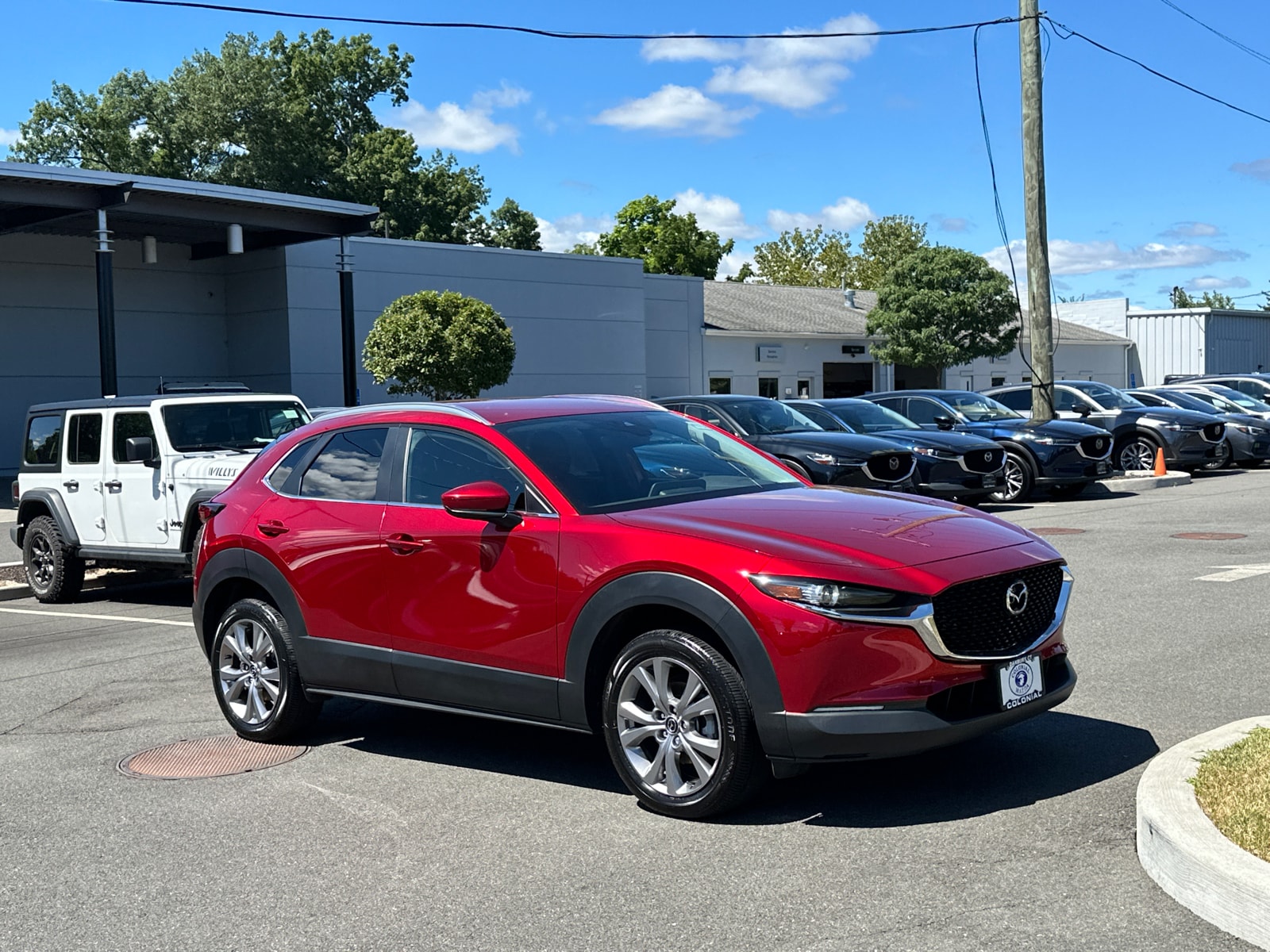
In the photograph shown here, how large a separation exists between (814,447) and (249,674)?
33.8ft

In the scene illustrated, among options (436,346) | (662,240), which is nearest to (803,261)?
(662,240)

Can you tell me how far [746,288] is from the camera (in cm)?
5372

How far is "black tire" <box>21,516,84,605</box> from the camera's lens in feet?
41.9

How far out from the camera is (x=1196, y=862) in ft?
13.5

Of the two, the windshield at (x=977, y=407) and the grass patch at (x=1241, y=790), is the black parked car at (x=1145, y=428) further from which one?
the grass patch at (x=1241, y=790)

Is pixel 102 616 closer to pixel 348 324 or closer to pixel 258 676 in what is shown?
pixel 258 676

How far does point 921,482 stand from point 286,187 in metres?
51.9

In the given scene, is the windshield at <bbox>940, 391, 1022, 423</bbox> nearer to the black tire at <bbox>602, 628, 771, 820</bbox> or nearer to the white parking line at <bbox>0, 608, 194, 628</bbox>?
the white parking line at <bbox>0, 608, 194, 628</bbox>

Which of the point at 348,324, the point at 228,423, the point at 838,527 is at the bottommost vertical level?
the point at 838,527

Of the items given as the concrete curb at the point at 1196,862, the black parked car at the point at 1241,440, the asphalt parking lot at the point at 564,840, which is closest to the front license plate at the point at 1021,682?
the asphalt parking lot at the point at 564,840

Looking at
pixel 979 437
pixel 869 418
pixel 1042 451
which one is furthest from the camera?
pixel 869 418

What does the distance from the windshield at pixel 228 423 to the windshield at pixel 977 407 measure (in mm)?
11506

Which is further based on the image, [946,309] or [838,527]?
[946,309]

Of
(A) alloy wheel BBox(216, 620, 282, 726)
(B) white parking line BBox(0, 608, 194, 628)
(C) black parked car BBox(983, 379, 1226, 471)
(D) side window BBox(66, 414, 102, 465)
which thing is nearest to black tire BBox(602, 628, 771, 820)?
(A) alloy wheel BBox(216, 620, 282, 726)
